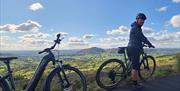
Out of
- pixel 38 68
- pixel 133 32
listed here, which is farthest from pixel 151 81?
pixel 38 68

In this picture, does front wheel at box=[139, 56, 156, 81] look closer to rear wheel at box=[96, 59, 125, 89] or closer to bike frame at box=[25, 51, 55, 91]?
rear wheel at box=[96, 59, 125, 89]

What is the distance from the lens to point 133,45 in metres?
10.8

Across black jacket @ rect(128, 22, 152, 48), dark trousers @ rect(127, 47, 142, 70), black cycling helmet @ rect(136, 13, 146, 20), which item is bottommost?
dark trousers @ rect(127, 47, 142, 70)

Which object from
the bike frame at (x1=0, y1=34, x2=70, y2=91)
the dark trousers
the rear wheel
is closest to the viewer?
the bike frame at (x1=0, y1=34, x2=70, y2=91)

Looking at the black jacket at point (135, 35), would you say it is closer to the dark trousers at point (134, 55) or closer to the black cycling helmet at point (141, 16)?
the dark trousers at point (134, 55)

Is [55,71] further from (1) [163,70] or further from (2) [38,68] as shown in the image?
(1) [163,70]

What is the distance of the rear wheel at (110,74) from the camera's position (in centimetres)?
1055

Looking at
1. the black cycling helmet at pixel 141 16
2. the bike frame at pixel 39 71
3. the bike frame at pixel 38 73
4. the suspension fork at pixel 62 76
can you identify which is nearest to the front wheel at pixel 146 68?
the black cycling helmet at pixel 141 16

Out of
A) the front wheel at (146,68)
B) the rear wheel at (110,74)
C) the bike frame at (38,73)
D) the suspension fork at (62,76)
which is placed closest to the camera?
the bike frame at (38,73)

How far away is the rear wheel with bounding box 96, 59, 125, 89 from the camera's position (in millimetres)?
10547

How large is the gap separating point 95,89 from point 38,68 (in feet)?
8.25

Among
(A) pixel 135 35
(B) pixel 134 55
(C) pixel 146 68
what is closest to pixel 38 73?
(B) pixel 134 55

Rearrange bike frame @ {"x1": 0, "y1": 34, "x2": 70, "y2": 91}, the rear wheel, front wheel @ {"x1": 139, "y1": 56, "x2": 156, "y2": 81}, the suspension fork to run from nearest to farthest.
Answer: bike frame @ {"x1": 0, "y1": 34, "x2": 70, "y2": 91} < the suspension fork < the rear wheel < front wheel @ {"x1": 139, "y1": 56, "x2": 156, "y2": 81}

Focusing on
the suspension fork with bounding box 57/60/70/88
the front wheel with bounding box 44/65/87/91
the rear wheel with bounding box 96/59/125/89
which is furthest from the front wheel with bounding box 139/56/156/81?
the suspension fork with bounding box 57/60/70/88
